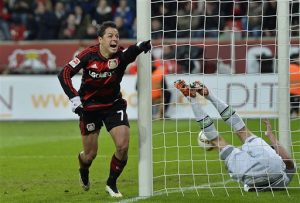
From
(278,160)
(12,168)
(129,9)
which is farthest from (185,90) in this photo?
(129,9)

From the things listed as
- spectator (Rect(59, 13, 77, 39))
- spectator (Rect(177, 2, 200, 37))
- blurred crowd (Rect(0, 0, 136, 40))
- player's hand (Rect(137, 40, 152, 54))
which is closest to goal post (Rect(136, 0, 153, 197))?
player's hand (Rect(137, 40, 152, 54))

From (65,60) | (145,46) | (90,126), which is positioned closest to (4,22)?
(65,60)

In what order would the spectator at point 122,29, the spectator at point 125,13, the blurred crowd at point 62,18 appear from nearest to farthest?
the spectator at point 122,29 → the spectator at point 125,13 → the blurred crowd at point 62,18

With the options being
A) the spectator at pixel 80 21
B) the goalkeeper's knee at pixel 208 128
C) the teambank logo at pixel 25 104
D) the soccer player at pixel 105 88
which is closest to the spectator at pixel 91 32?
the spectator at pixel 80 21

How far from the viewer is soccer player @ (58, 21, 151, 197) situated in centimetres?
931

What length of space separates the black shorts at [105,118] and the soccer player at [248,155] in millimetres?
739

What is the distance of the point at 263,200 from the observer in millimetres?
8820

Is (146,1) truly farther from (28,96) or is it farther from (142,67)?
(28,96)

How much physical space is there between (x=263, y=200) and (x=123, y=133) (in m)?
1.79

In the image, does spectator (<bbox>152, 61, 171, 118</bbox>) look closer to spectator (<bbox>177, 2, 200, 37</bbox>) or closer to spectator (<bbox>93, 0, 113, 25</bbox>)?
spectator (<bbox>177, 2, 200, 37</bbox>)

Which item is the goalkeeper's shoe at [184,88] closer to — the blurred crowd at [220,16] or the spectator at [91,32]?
the blurred crowd at [220,16]

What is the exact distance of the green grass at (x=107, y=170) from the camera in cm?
934

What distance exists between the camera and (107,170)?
40.8 ft

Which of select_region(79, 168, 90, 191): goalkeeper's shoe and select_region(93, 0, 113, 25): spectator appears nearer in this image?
select_region(79, 168, 90, 191): goalkeeper's shoe
